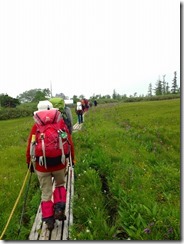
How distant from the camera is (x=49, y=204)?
4688mm

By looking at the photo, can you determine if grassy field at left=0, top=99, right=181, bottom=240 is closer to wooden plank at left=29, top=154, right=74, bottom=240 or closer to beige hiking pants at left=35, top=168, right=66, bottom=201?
wooden plank at left=29, top=154, right=74, bottom=240

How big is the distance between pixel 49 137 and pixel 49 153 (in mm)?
273

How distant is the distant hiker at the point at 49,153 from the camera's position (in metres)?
4.37

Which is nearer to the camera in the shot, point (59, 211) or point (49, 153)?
point (49, 153)

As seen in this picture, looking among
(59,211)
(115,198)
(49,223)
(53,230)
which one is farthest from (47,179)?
(115,198)

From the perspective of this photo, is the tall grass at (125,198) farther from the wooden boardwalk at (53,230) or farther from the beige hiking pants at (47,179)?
the beige hiking pants at (47,179)

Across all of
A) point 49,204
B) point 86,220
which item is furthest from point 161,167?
point 49,204

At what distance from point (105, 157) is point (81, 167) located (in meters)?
1.05

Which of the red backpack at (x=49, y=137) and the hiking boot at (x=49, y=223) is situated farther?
the hiking boot at (x=49, y=223)

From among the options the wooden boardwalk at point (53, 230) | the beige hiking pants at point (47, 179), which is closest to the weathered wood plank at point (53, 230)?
the wooden boardwalk at point (53, 230)

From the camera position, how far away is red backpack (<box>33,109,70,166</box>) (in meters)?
4.35

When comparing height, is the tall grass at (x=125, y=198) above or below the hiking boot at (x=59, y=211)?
below

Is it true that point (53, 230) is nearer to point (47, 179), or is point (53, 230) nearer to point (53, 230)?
point (53, 230)

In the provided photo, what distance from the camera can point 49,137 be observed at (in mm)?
4363
